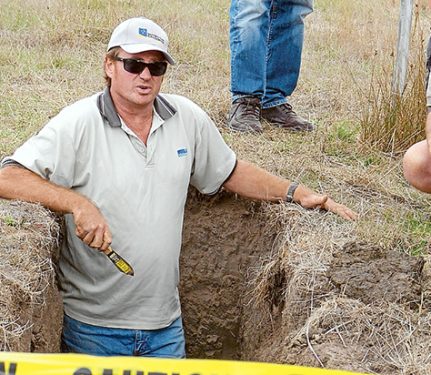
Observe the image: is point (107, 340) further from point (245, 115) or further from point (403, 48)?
point (403, 48)

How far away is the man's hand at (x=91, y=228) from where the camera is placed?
3.69 metres

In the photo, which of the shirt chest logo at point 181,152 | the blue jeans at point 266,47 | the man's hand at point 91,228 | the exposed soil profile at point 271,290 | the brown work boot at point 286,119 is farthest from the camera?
the brown work boot at point 286,119

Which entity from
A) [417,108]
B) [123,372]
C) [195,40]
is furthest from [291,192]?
[195,40]

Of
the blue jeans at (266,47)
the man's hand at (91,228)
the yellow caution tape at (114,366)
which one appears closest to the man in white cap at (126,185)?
the man's hand at (91,228)

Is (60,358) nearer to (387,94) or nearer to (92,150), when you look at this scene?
(92,150)

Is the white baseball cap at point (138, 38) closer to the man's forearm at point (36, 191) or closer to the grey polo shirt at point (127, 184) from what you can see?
the grey polo shirt at point (127, 184)

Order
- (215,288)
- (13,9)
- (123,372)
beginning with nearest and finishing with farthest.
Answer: (123,372) → (215,288) → (13,9)

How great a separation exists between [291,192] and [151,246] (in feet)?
2.57

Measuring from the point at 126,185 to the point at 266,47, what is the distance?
6.20 ft

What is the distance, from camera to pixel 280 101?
5.72m

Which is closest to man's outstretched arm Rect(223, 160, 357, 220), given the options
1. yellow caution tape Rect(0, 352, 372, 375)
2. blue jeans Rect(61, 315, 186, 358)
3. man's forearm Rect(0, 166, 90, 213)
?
blue jeans Rect(61, 315, 186, 358)

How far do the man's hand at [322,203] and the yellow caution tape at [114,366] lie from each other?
2.01 m

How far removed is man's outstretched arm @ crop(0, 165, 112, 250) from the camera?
12.1 ft

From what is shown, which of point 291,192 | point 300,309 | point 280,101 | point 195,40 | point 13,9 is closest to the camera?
point 300,309
